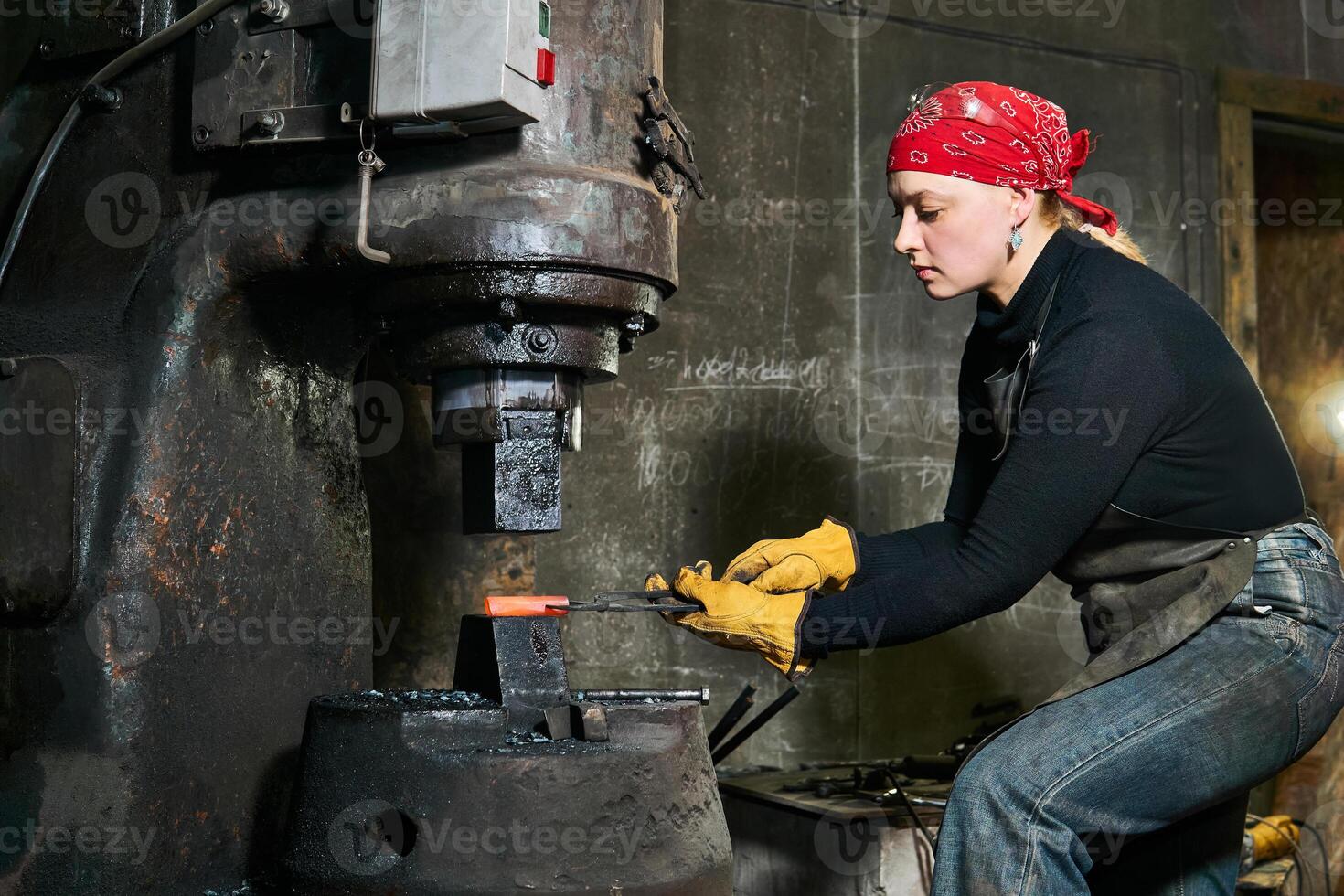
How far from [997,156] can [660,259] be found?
44 centimetres

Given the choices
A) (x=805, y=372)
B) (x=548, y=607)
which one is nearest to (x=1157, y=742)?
(x=548, y=607)

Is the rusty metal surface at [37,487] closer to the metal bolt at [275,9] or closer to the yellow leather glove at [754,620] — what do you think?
the metal bolt at [275,9]

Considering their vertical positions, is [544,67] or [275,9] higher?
[275,9]

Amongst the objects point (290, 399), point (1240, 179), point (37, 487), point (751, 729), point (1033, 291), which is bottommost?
point (751, 729)

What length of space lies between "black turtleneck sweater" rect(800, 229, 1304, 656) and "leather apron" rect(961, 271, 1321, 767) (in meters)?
0.02

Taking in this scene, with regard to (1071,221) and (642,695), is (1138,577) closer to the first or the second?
(1071,221)

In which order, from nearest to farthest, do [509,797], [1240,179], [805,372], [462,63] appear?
[509,797], [462,63], [805,372], [1240,179]

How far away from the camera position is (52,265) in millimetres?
1804

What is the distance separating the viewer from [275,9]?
5.44 ft

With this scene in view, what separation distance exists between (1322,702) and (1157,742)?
255 mm

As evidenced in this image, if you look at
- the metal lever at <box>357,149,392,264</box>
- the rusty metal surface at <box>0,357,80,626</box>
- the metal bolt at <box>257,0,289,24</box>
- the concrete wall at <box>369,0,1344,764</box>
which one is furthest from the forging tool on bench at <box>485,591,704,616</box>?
the concrete wall at <box>369,0,1344,764</box>

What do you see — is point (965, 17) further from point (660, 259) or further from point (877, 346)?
point (660, 259)

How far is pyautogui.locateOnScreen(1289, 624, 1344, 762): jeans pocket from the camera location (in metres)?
1.51

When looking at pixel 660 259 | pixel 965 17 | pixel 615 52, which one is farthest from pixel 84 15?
pixel 965 17
